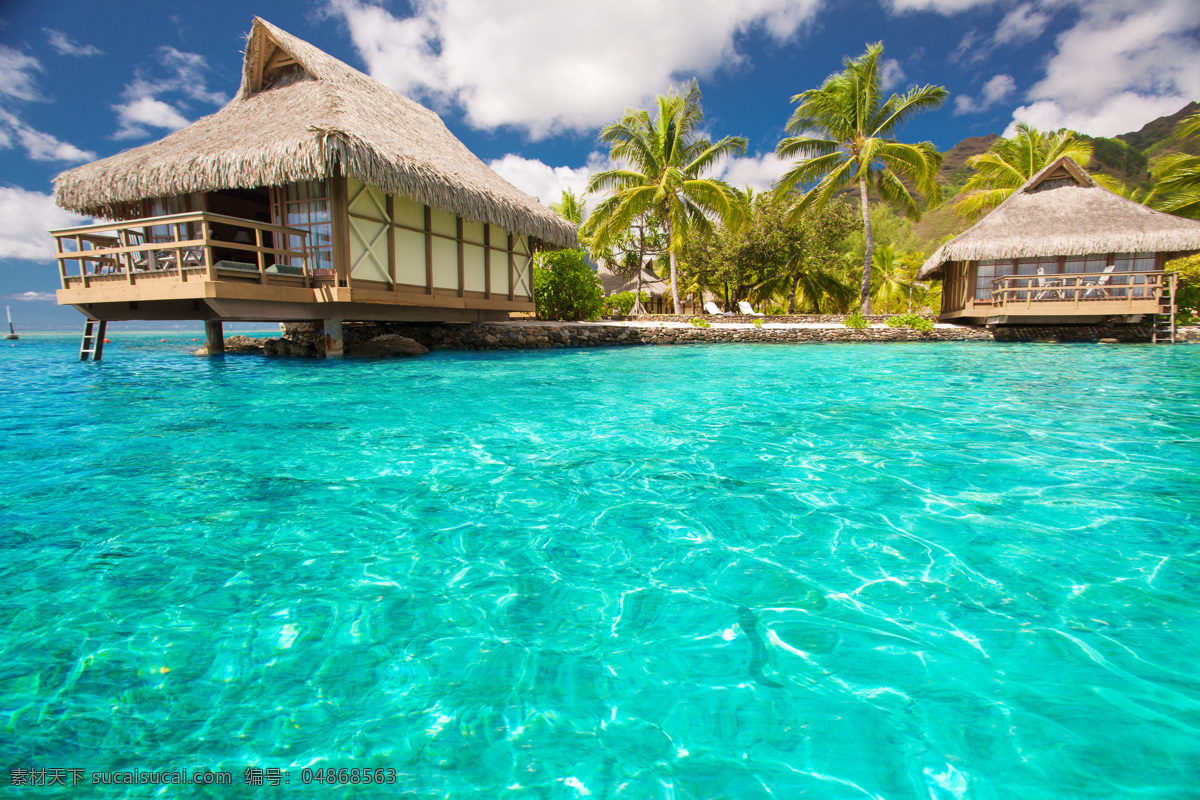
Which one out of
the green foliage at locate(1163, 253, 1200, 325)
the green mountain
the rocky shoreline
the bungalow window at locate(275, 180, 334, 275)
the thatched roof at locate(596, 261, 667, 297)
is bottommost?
the rocky shoreline

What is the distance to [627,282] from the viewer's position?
108ft

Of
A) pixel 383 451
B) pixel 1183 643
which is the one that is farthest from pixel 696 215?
pixel 1183 643

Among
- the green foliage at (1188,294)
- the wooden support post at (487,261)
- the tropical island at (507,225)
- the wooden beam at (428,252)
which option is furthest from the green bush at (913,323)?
the wooden beam at (428,252)

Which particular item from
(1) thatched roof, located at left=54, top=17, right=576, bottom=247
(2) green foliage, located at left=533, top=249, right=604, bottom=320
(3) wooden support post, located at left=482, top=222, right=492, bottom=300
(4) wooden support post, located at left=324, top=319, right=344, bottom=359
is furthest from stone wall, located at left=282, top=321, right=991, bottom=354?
(1) thatched roof, located at left=54, top=17, right=576, bottom=247

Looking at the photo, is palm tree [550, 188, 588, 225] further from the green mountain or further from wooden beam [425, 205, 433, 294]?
the green mountain

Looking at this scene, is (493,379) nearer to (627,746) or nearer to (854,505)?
(854,505)

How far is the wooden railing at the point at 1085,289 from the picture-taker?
1376 cm

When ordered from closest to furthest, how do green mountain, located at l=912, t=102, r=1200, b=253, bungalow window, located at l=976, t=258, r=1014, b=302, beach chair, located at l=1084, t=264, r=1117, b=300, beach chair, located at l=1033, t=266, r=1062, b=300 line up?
beach chair, located at l=1084, t=264, r=1117, b=300, beach chair, located at l=1033, t=266, r=1062, b=300, bungalow window, located at l=976, t=258, r=1014, b=302, green mountain, located at l=912, t=102, r=1200, b=253

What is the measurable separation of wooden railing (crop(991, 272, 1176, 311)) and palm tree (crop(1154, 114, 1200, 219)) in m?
2.97

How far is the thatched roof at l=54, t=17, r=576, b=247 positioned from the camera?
8.57m

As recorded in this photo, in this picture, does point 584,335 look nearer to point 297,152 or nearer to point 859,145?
point 297,152

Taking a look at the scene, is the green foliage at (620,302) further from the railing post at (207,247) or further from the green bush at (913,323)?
the railing post at (207,247)

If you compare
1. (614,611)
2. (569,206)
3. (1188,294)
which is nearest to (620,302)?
(569,206)

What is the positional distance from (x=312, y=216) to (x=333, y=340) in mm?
2370
